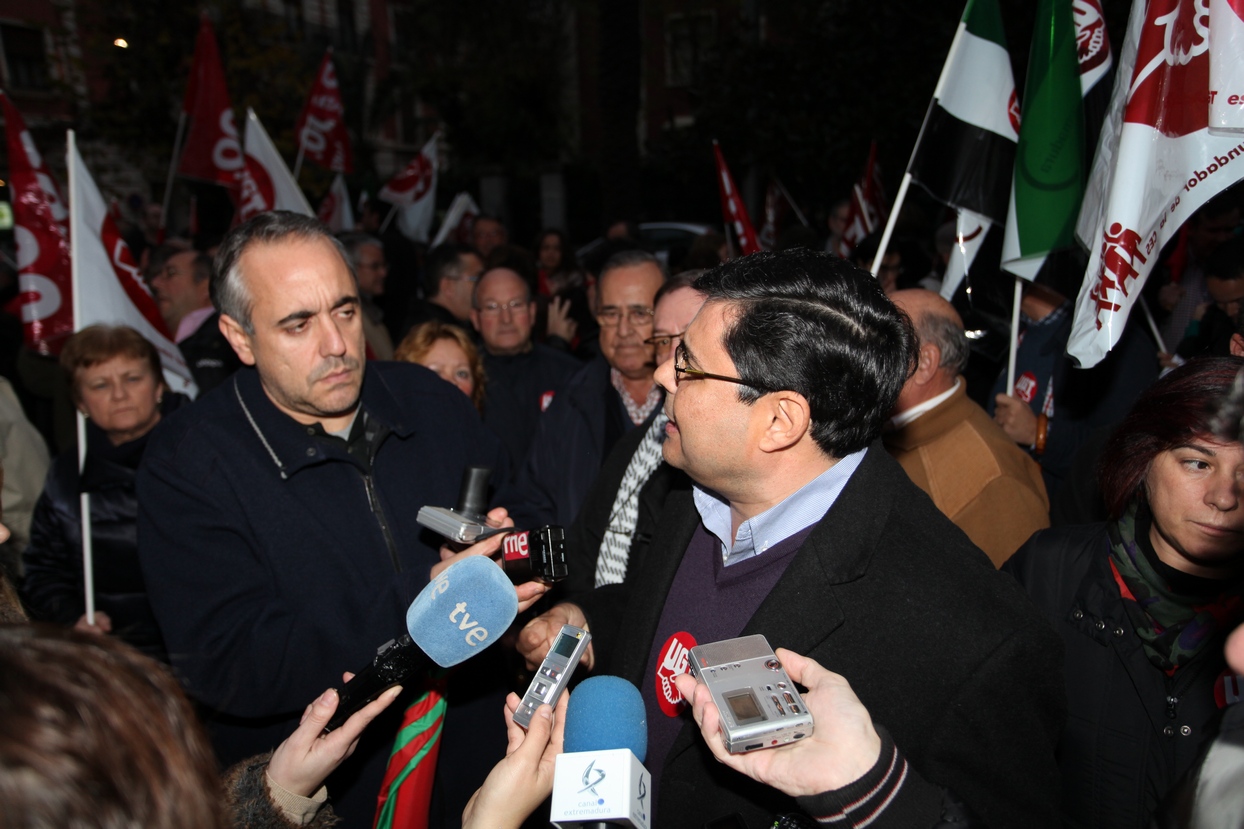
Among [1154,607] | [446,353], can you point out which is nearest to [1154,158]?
[1154,607]

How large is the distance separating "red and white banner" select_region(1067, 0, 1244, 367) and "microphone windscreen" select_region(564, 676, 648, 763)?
2.11m

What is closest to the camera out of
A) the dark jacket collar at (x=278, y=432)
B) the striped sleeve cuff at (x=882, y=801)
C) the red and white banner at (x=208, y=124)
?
the striped sleeve cuff at (x=882, y=801)

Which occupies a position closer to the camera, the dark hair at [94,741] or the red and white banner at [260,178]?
the dark hair at [94,741]

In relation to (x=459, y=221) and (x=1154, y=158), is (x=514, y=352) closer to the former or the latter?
(x=1154, y=158)

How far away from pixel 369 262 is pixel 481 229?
137 inches

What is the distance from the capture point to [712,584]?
1895mm

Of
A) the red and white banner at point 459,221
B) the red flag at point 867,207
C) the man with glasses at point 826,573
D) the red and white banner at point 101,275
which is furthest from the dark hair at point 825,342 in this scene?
the red and white banner at point 459,221

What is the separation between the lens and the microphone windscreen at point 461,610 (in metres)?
1.72

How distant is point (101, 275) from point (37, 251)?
832 millimetres

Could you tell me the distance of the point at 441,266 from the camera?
597 centimetres

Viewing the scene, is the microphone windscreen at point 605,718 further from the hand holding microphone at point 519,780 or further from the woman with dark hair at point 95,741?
the woman with dark hair at point 95,741

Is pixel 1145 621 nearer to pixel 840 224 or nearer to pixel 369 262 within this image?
pixel 369 262

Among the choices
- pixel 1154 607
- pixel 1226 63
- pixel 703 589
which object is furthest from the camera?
pixel 1226 63

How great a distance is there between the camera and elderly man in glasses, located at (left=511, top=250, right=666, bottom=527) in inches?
148
